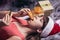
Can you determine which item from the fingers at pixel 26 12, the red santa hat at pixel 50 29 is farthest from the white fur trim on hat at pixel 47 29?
the fingers at pixel 26 12

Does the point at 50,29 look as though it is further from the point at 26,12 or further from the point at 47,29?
the point at 26,12

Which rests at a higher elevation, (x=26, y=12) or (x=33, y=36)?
(x=26, y=12)

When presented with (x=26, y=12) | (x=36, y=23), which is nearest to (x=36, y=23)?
(x=36, y=23)

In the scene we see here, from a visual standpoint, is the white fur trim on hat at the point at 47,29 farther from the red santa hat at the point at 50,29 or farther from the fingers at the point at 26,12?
the fingers at the point at 26,12

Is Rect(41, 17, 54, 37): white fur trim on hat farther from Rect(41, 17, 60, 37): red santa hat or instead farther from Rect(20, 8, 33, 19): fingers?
Rect(20, 8, 33, 19): fingers

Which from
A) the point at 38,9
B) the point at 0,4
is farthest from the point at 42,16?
the point at 0,4

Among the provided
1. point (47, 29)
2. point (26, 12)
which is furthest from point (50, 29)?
point (26, 12)

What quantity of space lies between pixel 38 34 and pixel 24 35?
78 mm

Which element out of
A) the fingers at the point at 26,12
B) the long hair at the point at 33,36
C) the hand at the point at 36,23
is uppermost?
the fingers at the point at 26,12

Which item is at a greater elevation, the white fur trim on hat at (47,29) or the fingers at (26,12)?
the fingers at (26,12)

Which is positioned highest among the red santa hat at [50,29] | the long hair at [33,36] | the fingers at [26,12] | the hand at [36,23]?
the fingers at [26,12]

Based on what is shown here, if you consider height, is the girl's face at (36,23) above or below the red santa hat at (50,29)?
above

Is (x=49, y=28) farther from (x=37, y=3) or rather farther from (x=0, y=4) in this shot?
(x=0, y=4)

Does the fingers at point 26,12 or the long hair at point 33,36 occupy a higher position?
the fingers at point 26,12
